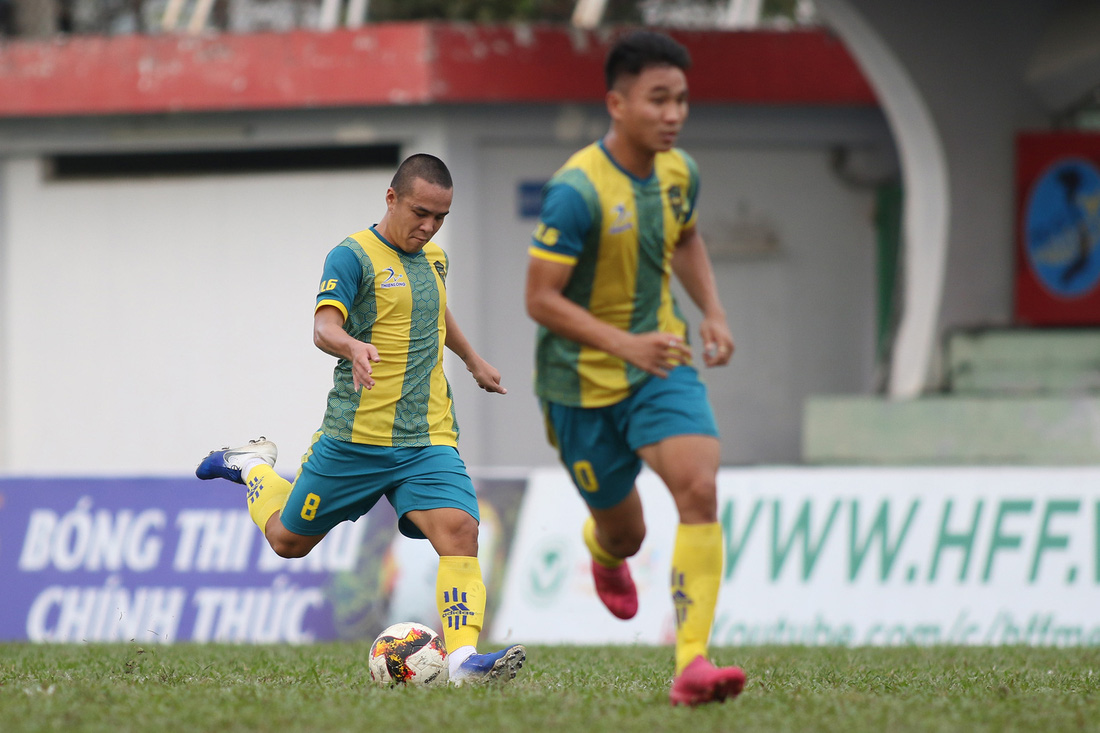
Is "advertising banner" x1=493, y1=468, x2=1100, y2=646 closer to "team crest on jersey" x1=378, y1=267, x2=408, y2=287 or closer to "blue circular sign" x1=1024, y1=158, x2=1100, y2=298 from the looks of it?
"team crest on jersey" x1=378, y1=267, x2=408, y2=287

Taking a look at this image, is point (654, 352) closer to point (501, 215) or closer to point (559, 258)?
point (559, 258)

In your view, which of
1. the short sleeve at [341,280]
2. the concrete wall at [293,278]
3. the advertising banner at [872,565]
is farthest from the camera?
the concrete wall at [293,278]

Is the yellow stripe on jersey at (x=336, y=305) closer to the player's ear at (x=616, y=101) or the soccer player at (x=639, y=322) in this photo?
the soccer player at (x=639, y=322)

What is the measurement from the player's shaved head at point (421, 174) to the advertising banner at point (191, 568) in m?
5.20

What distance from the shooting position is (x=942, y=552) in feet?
33.3

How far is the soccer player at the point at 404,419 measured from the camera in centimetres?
580

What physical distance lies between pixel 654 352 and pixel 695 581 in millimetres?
792

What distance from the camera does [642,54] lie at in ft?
17.2

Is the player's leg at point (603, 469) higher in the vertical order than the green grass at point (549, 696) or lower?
higher

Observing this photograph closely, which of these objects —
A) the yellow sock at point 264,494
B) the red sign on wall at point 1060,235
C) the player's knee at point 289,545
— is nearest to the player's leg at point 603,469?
the player's knee at point 289,545

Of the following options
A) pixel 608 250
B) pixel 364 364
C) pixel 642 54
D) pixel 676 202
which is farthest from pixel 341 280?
pixel 642 54

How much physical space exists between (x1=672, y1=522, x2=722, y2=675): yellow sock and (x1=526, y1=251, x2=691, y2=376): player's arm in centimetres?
57

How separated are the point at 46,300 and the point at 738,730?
44.6 feet

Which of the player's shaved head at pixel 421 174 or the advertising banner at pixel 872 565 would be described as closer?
the player's shaved head at pixel 421 174
